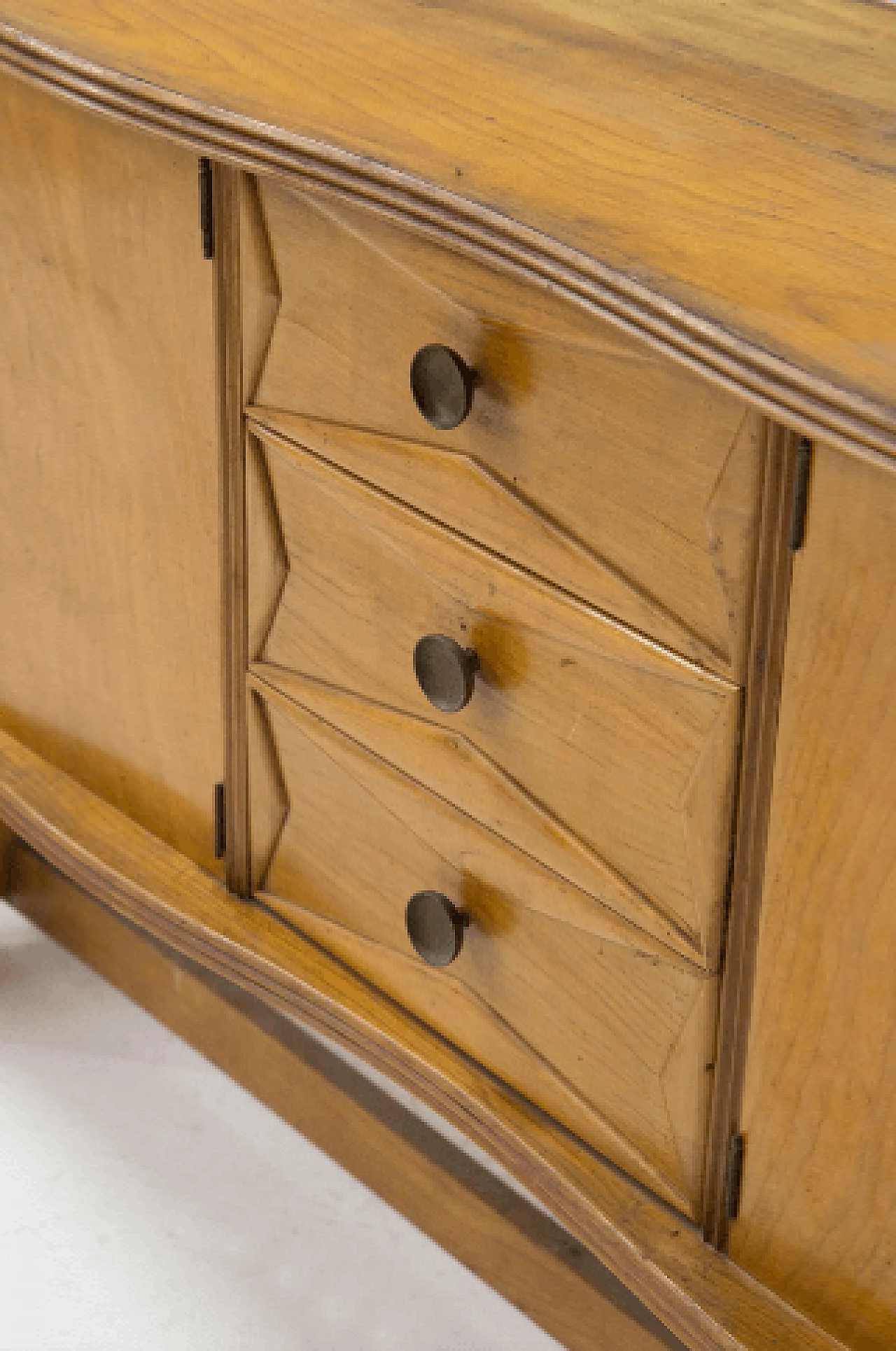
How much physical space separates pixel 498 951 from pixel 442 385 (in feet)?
1.04

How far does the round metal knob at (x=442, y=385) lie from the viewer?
0.93 meters

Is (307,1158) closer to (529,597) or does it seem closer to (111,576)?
(111,576)

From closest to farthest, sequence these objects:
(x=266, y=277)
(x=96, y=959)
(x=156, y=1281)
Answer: (x=266, y=277) < (x=156, y=1281) < (x=96, y=959)

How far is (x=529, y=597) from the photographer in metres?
0.95

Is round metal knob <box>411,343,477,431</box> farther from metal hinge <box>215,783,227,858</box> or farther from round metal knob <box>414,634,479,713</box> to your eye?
metal hinge <box>215,783,227,858</box>

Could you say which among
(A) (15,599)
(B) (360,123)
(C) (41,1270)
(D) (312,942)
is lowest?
(C) (41,1270)

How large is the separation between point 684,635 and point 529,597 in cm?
10

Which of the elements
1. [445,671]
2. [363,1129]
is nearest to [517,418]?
[445,671]

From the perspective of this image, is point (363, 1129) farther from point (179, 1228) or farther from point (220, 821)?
point (220, 821)

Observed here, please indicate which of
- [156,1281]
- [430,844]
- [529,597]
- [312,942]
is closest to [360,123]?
[529,597]

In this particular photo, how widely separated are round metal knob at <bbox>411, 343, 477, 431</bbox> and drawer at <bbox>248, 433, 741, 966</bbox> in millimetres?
67

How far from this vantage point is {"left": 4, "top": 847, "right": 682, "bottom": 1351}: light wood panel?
1.26 meters

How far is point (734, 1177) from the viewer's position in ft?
3.14

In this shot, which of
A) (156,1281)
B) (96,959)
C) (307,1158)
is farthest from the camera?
(96,959)
